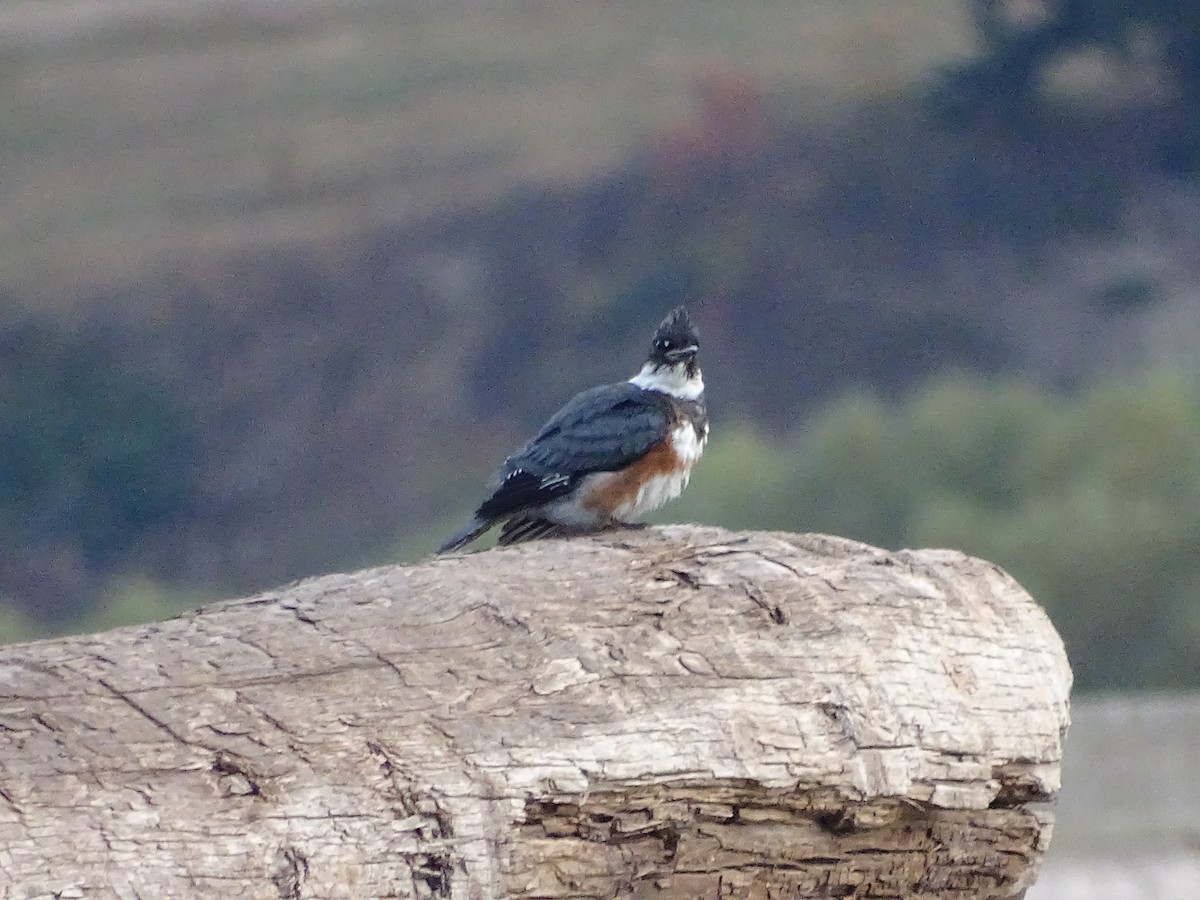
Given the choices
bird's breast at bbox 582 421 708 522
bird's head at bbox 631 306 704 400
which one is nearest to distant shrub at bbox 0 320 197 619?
bird's head at bbox 631 306 704 400

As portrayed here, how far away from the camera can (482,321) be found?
799 cm

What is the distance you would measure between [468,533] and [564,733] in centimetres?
132

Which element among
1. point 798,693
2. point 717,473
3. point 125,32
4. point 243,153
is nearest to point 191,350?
point 243,153

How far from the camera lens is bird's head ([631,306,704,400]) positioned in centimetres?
420

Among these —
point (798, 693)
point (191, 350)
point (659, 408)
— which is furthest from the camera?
point (191, 350)

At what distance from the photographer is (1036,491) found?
25.6ft

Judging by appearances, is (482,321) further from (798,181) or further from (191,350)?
(798,181)

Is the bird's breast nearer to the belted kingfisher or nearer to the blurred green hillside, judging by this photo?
the belted kingfisher

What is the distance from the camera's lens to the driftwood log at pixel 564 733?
2451mm

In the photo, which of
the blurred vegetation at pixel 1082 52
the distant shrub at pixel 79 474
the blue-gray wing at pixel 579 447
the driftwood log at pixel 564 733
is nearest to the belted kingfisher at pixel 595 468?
the blue-gray wing at pixel 579 447

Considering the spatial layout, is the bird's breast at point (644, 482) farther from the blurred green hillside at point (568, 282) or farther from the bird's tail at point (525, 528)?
the blurred green hillside at point (568, 282)

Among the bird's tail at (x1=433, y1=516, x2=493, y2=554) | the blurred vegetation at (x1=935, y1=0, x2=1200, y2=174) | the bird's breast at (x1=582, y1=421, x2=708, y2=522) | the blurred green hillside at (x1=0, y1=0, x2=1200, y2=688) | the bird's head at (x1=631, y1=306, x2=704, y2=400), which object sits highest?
the blurred vegetation at (x1=935, y1=0, x2=1200, y2=174)

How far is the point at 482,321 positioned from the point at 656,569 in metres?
5.05

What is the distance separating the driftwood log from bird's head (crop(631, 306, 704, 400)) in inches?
37.3
